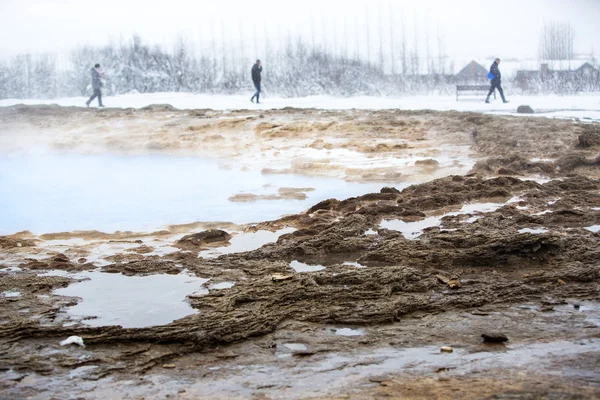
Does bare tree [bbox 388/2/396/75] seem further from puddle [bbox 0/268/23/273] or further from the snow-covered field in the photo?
puddle [bbox 0/268/23/273]

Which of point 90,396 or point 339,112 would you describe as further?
point 339,112

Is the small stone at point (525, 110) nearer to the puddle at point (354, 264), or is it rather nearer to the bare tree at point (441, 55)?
the bare tree at point (441, 55)

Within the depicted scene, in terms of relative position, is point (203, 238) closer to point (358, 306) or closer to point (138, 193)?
point (358, 306)

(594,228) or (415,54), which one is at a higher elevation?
(415,54)

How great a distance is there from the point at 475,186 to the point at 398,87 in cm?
1828

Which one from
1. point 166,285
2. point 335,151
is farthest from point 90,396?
point 335,151

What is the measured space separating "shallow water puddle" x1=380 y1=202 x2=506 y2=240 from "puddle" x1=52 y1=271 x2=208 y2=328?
1850mm

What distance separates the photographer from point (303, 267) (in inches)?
195

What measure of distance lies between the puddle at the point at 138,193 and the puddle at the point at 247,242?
0.58m

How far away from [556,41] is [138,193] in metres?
22.9

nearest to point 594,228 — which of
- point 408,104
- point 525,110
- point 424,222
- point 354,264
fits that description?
point 424,222

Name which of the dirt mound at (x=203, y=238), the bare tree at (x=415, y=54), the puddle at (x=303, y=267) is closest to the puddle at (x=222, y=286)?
the puddle at (x=303, y=267)

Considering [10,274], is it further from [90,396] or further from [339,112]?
[339,112]

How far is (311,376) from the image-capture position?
10.1 feet
